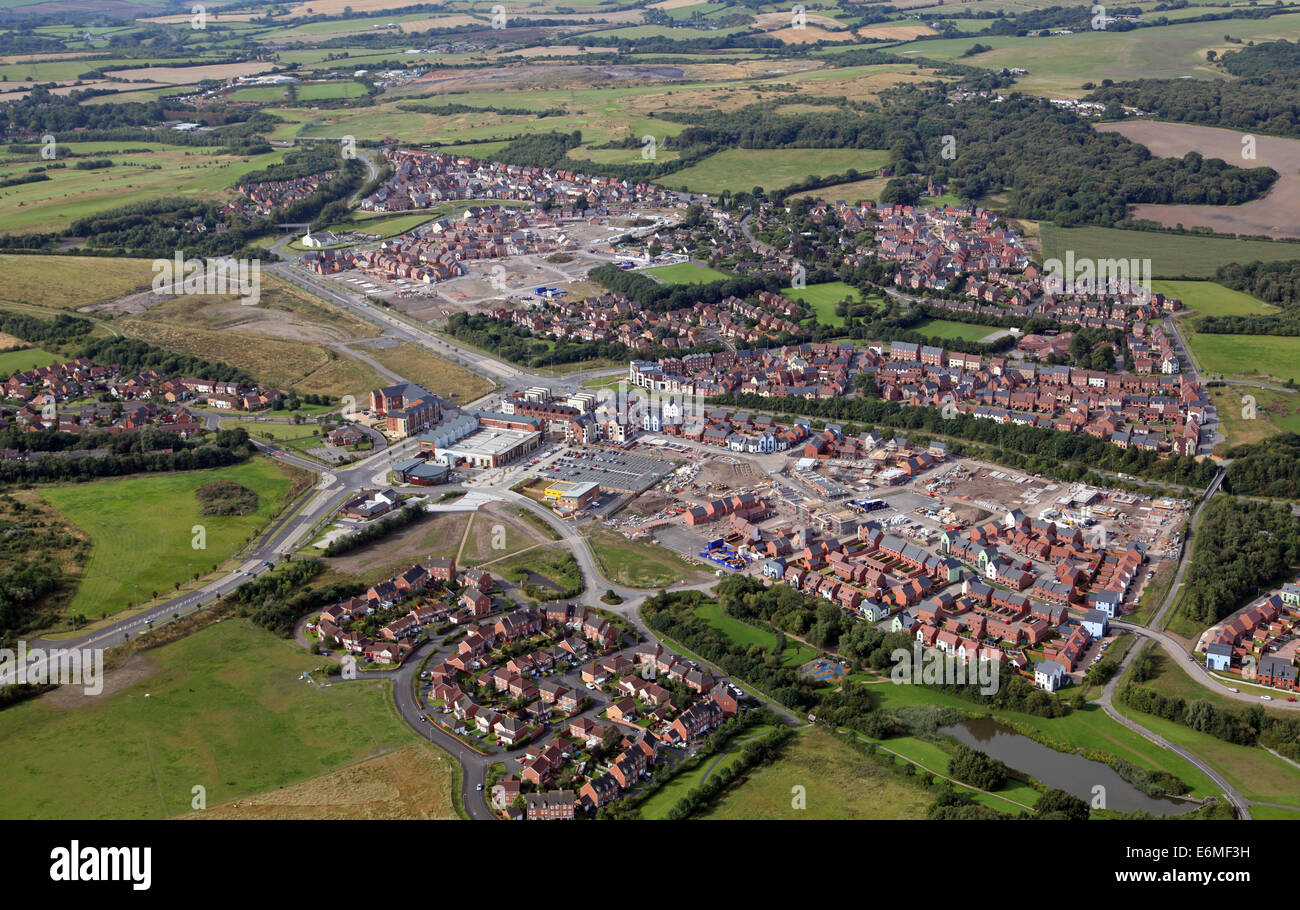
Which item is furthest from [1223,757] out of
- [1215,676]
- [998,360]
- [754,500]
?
[998,360]

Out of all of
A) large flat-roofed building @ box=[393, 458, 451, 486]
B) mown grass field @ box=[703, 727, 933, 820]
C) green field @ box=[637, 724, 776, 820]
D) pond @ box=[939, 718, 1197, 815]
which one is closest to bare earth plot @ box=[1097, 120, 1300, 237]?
large flat-roofed building @ box=[393, 458, 451, 486]

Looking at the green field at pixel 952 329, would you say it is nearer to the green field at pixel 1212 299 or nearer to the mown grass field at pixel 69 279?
the green field at pixel 1212 299

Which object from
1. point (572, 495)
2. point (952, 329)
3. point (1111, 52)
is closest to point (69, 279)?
point (572, 495)

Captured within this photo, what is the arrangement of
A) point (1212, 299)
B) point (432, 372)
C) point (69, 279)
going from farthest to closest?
1. point (69, 279)
2. point (1212, 299)
3. point (432, 372)

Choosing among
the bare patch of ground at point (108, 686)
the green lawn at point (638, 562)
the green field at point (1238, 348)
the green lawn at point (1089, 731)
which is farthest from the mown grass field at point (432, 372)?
the green field at point (1238, 348)

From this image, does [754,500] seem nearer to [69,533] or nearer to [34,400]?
[69,533]

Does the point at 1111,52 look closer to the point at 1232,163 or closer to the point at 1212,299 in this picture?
the point at 1232,163

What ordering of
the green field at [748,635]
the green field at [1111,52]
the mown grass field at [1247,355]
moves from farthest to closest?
the green field at [1111,52] < the mown grass field at [1247,355] < the green field at [748,635]
